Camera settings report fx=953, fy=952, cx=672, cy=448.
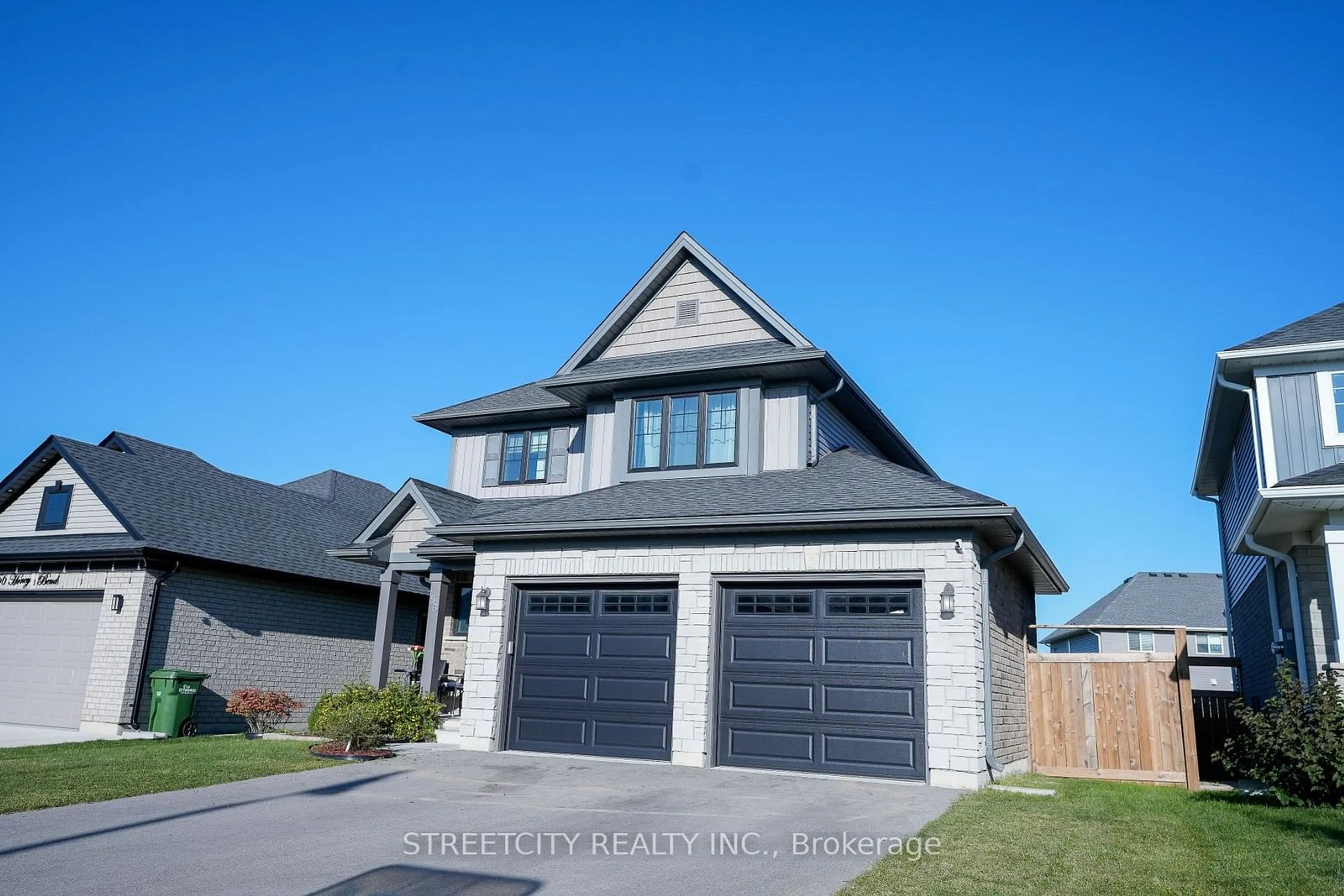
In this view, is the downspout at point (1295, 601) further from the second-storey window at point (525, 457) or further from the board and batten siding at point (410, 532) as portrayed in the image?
the board and batten siding at point (410, 532)

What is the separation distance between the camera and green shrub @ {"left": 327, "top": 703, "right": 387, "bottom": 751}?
40.5 feet

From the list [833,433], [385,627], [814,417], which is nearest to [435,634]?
[385,627]

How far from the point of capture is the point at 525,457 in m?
18.8

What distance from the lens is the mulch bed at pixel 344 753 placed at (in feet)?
39.4

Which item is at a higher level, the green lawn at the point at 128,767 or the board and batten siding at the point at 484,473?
the board and batten siding at the point at 484,473

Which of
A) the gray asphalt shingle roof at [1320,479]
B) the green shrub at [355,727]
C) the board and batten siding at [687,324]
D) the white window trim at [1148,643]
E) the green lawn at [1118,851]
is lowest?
the green lawn at [1118,851]

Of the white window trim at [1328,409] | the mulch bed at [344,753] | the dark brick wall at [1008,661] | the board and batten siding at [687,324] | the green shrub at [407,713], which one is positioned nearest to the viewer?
the mulch bed at [344,753]

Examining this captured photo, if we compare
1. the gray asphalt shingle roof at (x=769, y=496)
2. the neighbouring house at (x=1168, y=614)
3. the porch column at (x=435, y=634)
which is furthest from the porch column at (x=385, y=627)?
the neighbouring house at (x=1168, y=614)

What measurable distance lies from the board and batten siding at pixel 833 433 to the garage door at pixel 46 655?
1387 centimetres

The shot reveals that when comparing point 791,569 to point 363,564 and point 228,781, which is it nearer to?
point 228,781

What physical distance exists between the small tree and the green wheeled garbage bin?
2.19 ft

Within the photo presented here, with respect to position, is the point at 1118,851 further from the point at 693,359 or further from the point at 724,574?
the point at 693,359

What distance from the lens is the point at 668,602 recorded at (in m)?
13.2

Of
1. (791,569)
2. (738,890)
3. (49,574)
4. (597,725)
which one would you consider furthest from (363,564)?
(738,890)
